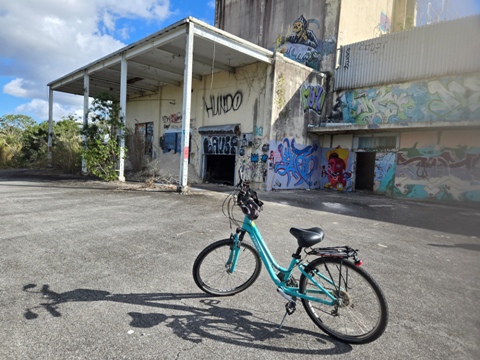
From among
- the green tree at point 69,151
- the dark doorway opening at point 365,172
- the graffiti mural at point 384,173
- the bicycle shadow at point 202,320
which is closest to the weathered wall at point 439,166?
the graffiti mural at point 384,173

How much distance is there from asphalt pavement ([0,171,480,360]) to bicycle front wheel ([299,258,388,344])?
115mm

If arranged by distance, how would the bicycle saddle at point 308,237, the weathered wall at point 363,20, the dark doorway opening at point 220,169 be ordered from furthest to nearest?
the weathered wall at point 363,20 → the dark doorway opening at point 220,169 → the bicycle saddle at point 308,237

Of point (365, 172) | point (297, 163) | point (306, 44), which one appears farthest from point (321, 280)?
point (306, 44)

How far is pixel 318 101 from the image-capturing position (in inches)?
613

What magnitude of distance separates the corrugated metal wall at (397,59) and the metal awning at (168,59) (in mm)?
5024

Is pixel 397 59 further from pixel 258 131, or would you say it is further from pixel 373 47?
pixel 258 131

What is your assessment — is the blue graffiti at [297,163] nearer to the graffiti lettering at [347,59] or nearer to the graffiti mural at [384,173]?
the graffiti mural at [384,173]

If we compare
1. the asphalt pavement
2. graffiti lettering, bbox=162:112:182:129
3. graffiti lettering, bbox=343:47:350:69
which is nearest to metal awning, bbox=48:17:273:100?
graffiti lettering, bbox=162:112:182:129

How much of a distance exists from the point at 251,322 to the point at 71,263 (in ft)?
8.44

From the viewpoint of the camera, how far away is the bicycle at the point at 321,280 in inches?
97.3

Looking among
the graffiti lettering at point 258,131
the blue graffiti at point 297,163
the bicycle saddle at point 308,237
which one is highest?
the graffiti lettering at point 258,131

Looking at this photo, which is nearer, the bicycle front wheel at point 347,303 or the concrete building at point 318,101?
the bicycle front wheel at point 347,303

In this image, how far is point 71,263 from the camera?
3881 millimetres

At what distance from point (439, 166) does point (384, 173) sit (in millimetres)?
2263
